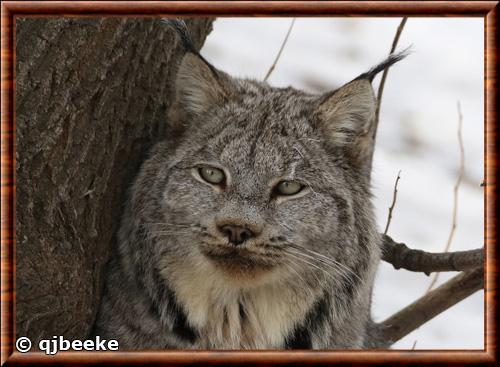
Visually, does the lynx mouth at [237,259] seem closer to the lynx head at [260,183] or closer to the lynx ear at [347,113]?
the lynx head at [260,183]

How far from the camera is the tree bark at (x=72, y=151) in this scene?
3.85 m

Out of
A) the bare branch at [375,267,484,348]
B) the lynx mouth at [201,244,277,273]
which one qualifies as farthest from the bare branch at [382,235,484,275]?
the lynx mouth at [201,244,277,273]

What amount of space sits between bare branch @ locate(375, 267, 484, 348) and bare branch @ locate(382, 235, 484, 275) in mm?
280

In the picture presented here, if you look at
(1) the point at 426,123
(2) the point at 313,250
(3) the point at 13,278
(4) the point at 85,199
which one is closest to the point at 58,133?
(4) the point at 85,199

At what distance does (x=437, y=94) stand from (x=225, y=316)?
6.33m

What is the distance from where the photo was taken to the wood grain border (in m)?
Result: 3.79

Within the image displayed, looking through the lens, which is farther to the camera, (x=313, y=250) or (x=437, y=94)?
(x=437, y=94)

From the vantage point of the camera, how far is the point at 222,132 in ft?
14.4

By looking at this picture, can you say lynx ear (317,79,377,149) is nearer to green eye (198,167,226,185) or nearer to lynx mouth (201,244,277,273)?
green eye (198,167,226,185)

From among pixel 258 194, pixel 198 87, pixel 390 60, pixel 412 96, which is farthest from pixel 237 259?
pixel 412 96
